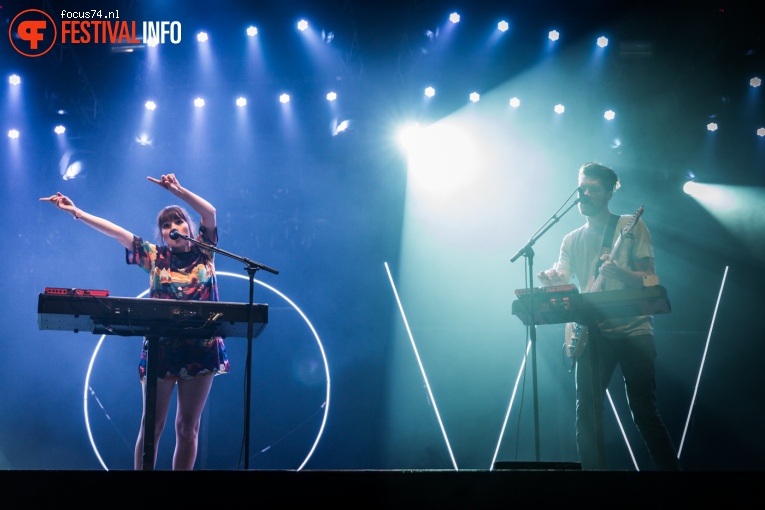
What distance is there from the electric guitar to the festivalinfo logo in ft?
14.8

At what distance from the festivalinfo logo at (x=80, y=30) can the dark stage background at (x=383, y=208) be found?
0.09 metres

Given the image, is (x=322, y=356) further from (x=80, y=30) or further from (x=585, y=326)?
(x=80, y=30)

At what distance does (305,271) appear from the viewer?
618cm

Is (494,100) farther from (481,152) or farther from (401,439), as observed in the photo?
(401,439)

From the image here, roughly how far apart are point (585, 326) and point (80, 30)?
5260mm

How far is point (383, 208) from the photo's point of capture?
20.9ft

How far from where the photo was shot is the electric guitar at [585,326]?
395cm

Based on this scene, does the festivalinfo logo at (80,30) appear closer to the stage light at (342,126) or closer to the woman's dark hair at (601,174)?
the stage light at (342,126)

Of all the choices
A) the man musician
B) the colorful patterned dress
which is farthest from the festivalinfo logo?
the man musician

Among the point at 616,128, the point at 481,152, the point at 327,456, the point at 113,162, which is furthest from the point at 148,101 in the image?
the point at 616,128

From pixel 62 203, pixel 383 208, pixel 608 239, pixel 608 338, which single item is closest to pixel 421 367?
pixel 383 208

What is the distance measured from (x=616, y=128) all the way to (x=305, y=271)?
340 centimetres

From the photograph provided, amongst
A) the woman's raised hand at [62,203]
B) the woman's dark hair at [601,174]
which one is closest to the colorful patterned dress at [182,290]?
the woman's raised hand at [62,203]
